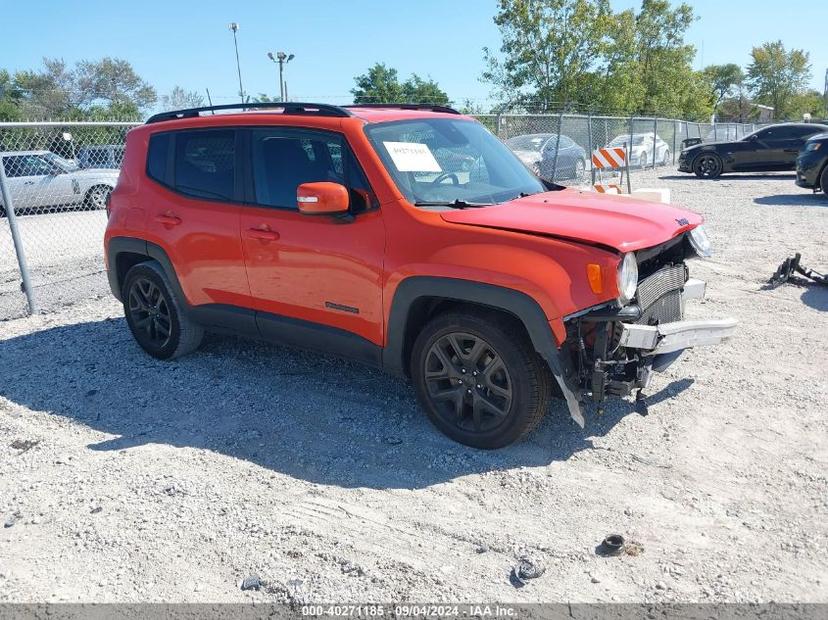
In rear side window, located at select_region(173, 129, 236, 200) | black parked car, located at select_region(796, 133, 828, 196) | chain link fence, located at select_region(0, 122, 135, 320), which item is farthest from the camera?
black parked car, located at select_region(796, 133, 828, 196)

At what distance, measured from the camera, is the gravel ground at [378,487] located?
289 cm

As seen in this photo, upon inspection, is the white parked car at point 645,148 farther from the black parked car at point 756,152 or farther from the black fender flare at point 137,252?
the black fender flare at point 137,252

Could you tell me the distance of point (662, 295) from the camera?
3979mm

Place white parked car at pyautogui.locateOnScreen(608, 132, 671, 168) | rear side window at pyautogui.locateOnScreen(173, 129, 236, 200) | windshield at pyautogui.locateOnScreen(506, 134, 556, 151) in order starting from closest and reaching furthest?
rear side window at pyautogui.locateOnScreen(173, 129, 236, 200)
windshield at pyautogui.locateOnScreen(506, 134, 556, 151)
white parked car at pyautogui.locateOnScreen(608, 132, 671, 168)

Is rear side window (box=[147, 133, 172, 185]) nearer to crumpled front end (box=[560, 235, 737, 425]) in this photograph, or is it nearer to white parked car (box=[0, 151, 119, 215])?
crumpled front end (box=[560, 235, 737, 425])

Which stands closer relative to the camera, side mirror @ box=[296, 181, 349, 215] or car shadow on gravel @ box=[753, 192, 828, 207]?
side mirror @ box=[296, 181, 349, 215]

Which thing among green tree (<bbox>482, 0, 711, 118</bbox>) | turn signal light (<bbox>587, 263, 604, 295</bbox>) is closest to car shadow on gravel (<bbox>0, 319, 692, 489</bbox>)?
turn signal light (<bbox>587, 263, 604, 295</bbox>)

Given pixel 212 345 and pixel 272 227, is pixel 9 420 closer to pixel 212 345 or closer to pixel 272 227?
pixel 212 345

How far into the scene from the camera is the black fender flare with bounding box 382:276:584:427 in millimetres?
3453

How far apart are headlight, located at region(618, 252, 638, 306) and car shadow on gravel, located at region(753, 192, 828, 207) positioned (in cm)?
1173

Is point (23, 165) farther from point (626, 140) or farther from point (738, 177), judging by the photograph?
point (738, 177)

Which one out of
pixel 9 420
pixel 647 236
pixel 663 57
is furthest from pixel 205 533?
pixel 663 57

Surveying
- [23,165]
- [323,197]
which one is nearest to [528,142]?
[23,165]

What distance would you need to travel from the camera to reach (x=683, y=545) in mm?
3049
